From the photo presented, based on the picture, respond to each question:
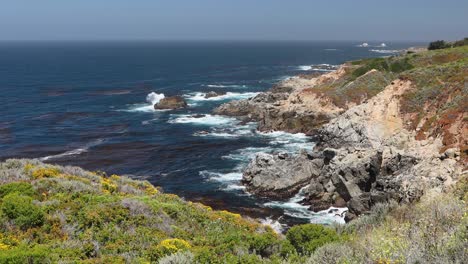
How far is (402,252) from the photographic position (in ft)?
27.2

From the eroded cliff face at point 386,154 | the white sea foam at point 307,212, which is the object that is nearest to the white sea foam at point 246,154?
the eroded cliff face at point 386,154

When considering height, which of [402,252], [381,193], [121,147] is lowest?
[121,147]

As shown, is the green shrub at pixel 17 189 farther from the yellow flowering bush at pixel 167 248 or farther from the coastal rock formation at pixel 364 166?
the coastal rock formation at pixel 364 166

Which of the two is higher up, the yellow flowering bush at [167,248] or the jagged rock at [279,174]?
the yellow flowering bush at [167,248]

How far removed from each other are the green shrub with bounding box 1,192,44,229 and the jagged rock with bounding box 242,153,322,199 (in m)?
26.9

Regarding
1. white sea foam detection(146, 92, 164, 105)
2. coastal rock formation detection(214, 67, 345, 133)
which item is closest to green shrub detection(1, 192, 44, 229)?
coastal rock formation detection(214, 67, 345, 133)

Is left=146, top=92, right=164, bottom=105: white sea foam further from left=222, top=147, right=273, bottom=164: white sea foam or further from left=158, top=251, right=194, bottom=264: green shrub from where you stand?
left=158, top=251, right=194, bottom=264: green shrub

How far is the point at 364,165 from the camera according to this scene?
34.7 m

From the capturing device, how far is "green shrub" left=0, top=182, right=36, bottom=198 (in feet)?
54.9

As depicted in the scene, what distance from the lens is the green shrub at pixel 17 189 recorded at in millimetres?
16737

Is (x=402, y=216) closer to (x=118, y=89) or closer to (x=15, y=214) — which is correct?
(x=15, y=214)

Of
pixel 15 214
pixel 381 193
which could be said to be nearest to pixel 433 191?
pixel 381 193

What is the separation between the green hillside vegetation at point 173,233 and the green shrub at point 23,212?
1.3 inches

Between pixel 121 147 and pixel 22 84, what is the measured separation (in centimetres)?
7201
